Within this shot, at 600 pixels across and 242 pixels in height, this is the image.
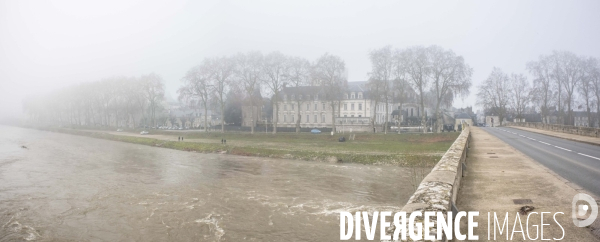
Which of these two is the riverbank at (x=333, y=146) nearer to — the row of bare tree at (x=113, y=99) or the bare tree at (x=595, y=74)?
the row of bare tree at (x=113, y=99)

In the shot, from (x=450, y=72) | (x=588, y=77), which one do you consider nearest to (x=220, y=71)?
(x=450, y=72)

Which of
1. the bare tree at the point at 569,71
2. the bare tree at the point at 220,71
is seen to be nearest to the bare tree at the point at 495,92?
the bare tree at the point at 569,71

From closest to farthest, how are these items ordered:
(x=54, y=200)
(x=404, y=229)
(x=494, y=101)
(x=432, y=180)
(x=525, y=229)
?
(x=404, y=229) < (x=525, y=229) < (x=432, y=180) < (x=54, y=200) < (x=494, y=101)

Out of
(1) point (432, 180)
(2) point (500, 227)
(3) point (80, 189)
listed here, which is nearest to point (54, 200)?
(3) point (80, 189)

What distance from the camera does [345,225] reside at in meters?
12.6

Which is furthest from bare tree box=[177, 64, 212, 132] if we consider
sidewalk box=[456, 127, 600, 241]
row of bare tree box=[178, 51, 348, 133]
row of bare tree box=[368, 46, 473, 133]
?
sidewalk box=[456, 127, 600, 241]

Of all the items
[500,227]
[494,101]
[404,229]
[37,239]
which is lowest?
[37,239]

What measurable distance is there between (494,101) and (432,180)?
300 ft

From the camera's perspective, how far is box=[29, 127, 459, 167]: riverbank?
32344mm

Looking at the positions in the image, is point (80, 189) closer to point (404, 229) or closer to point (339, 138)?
point (404, 229)

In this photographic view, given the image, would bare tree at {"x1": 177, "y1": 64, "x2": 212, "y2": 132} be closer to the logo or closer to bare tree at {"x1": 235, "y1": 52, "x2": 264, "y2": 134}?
bare tree at {"x1": 235, "y1": 52, "x2": 264, "y2": 134}

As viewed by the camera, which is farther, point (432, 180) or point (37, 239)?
point (37, 239)

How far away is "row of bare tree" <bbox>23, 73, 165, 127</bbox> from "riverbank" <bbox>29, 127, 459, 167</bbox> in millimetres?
11888

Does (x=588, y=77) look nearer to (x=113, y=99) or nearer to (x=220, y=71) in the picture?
(x=220, y=71)
